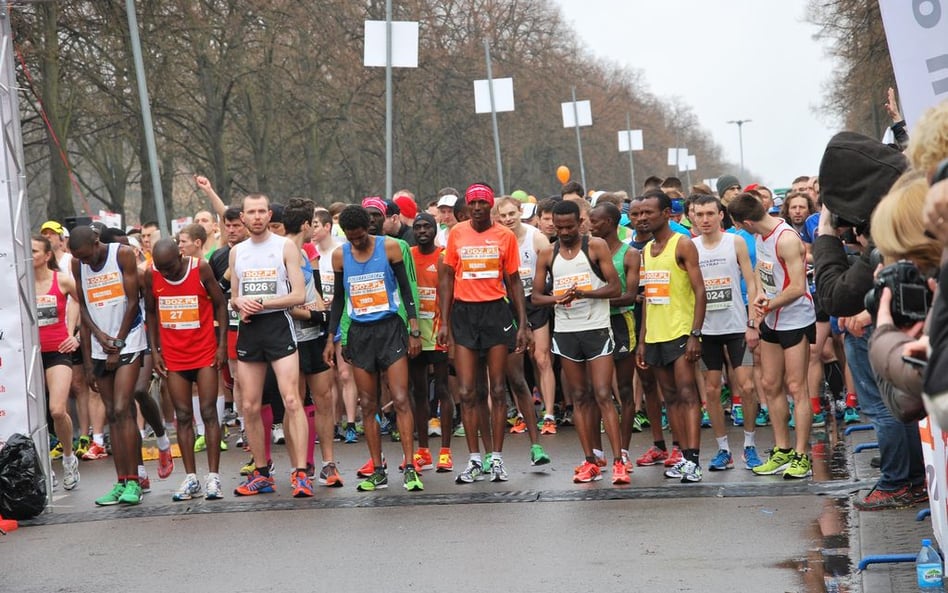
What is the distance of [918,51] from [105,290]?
21.4 ft

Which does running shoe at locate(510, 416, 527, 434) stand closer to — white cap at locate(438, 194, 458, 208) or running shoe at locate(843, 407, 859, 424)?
white cap at locate(438, 194, 458, 208)

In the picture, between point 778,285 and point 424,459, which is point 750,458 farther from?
point 424,459

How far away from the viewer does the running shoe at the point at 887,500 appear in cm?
836

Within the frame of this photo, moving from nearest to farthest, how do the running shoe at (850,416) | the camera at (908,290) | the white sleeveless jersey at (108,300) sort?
the camera at (908,290) → the white sleeveless jersey at (108,300) → the running shoe at (850,416)

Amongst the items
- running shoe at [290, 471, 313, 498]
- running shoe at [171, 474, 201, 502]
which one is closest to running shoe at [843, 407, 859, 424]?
running shoe at [290, 471, 313, 498]

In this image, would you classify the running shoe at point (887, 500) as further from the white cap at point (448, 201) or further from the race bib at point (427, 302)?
the white cap at point (448, 201)

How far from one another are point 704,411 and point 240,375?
4.97 m

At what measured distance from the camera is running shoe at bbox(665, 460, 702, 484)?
10.1m

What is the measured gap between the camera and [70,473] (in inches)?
466

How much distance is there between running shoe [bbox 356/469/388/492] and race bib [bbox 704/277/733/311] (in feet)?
8.61

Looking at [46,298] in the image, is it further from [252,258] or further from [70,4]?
[70,4]

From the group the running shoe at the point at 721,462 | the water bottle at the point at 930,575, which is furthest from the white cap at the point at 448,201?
the water bottle at the point at 930,575

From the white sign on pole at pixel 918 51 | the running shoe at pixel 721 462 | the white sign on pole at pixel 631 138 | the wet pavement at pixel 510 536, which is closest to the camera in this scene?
the white sign on pole at pixel 918 51

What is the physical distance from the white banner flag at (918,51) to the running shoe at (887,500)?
282 cm
